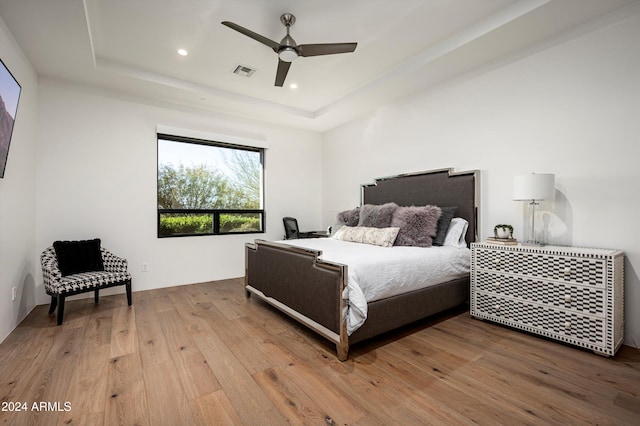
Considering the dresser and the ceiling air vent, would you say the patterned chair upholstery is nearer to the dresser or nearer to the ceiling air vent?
the ceiling air vent

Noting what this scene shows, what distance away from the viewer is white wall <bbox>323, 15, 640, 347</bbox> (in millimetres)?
2248

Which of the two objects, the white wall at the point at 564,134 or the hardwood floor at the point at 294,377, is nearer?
the hardwood floor at the point at 294,377

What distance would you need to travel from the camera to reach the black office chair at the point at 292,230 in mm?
4922

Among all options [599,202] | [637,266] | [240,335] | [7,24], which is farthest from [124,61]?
[637,266]

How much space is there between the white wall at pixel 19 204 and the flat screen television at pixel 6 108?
16 cm

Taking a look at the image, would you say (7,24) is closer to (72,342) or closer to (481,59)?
(72,342)

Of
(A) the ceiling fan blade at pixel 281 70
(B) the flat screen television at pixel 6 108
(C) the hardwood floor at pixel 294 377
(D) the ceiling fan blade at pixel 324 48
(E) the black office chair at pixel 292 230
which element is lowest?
(C) the hardwood floor at pixel 294 377

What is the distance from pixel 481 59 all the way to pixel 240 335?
11.7 ft

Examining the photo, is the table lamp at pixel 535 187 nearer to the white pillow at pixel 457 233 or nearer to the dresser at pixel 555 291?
the dresser at pixel 555 291

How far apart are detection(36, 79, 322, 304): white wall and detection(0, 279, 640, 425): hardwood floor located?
1.21 metres

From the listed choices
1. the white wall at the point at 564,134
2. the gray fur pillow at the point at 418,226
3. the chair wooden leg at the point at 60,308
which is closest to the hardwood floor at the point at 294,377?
the chair wooden leg at the point at 60,308

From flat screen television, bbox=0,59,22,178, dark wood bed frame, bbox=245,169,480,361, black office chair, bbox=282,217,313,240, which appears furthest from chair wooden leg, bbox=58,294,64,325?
black office chair, bbox=282,217,313,240

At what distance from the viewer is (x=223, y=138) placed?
176 inches

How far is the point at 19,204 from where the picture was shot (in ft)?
9.07
